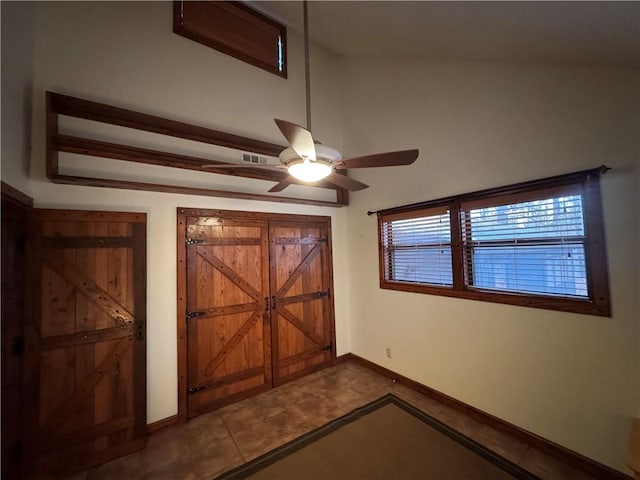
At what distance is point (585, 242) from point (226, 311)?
11.3ft

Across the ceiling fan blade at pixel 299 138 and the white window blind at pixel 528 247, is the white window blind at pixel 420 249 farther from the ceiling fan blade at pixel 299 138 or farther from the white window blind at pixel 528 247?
the ceiling fan blade at pixel 299 138

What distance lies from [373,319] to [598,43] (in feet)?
11.0

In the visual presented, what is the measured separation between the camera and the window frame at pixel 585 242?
1.91m

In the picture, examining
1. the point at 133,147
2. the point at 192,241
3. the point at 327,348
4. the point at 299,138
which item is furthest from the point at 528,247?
the point at 133,147

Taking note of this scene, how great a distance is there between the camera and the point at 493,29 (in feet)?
6.34

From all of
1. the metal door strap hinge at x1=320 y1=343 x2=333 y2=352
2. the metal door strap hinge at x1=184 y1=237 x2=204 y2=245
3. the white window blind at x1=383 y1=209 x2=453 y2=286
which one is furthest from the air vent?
the metal door strap hinge at x1=320 y1=343 x2=333 y2=352

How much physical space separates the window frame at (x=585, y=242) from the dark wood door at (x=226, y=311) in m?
1.96

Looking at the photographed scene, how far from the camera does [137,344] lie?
95.2 inches

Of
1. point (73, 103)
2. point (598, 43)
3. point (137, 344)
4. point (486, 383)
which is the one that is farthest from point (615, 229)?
point (73, 103)

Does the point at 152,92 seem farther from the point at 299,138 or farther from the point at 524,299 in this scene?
the point at 524,299

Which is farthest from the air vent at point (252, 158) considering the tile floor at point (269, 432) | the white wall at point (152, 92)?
the tile floor at point (269, 432)

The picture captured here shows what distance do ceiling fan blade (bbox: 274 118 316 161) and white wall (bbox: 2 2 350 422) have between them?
67.6 inches

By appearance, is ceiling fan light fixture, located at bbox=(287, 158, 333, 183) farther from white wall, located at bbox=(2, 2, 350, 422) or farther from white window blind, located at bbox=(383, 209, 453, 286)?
white window blind, located at bbox=(383, 209, 453, 286)

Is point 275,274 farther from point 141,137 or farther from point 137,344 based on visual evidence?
point 141,137
